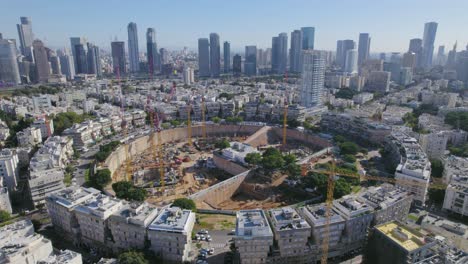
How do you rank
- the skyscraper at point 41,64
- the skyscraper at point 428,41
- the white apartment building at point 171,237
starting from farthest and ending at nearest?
the skyscraper at point 428,41 → the skyscraper at point 41,64 → the white apartment building at point 171,237

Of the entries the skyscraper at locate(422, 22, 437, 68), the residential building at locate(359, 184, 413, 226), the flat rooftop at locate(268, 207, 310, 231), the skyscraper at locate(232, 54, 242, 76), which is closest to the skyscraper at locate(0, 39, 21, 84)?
the skyscraper at locate(232, 54, 242, 76)

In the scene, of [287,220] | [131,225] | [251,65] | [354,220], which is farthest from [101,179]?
[251,65]

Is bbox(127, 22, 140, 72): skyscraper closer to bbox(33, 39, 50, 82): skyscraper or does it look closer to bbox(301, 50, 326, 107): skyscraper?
bbox(33, 39, 50, 82): skyscraper

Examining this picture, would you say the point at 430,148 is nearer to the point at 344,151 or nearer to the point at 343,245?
the point at 344,151

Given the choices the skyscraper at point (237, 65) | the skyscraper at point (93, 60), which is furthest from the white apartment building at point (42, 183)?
the skyscraper at point (237, 65)

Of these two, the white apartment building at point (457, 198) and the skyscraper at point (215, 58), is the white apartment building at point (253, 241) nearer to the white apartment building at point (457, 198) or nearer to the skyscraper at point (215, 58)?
the white apartment building at point (457, 198)

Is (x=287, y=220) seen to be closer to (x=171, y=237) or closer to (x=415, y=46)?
(x=171, y=237)

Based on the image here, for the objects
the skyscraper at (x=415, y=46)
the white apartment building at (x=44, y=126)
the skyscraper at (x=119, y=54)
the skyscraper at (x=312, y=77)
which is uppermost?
the skyscraper at (x=415, y=46)
